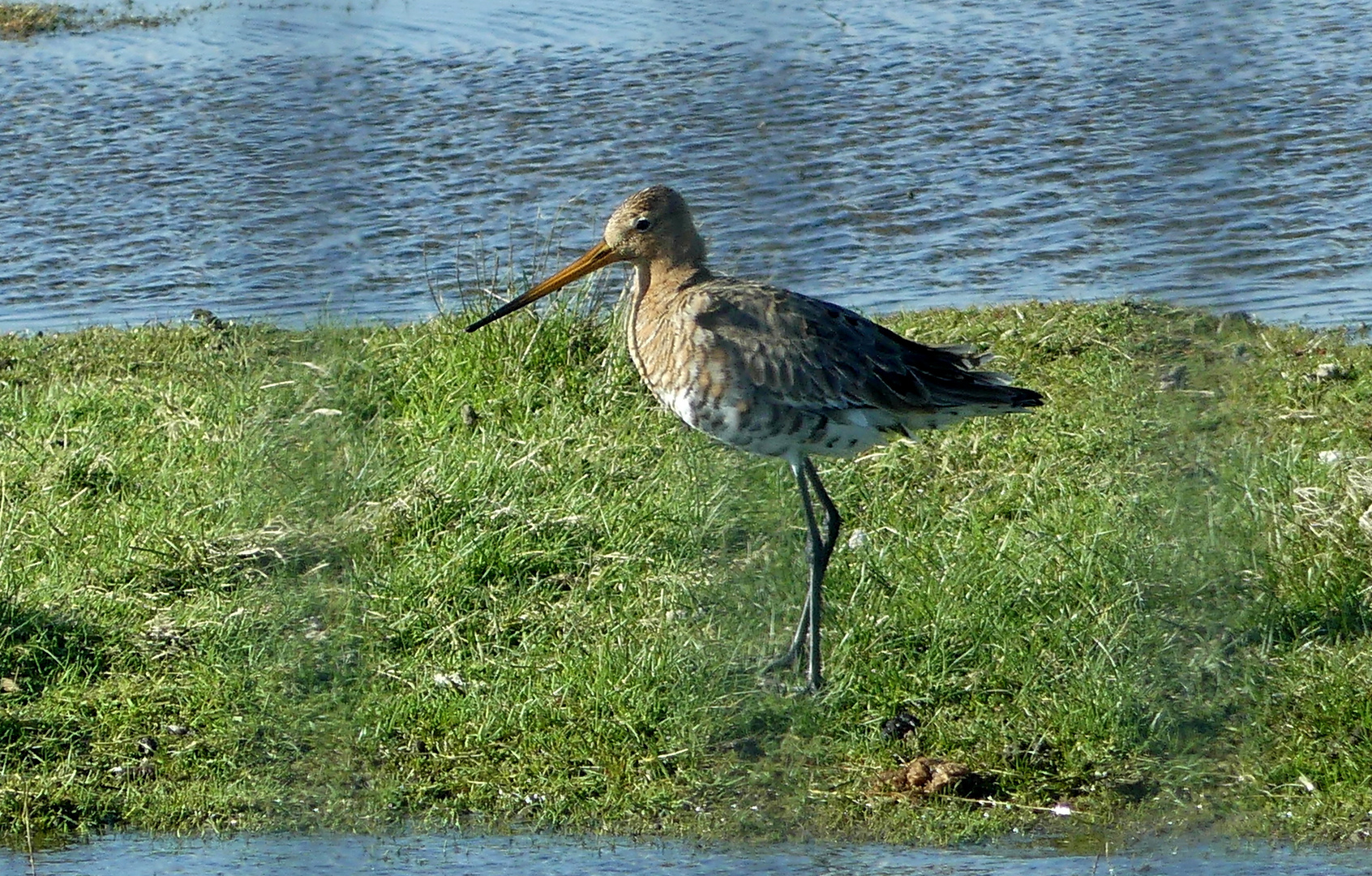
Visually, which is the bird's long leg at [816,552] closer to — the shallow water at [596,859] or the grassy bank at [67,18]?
the shallow water at [596,859]

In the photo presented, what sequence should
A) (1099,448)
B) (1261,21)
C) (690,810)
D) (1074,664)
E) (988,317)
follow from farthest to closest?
(1261,21) < (988,317) < (1099,448) < (1074,664) < (690,810)

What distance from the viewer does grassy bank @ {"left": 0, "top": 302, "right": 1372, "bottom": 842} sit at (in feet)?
14.1

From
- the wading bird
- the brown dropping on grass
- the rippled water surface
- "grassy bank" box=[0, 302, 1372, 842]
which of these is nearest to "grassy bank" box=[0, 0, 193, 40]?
the rippled water surface

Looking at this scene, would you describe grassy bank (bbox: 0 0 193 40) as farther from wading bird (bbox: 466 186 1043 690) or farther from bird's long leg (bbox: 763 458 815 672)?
bird's long leg (bbox: 763 458 815 672)

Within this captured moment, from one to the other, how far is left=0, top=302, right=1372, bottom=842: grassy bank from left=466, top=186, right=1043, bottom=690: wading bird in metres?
0.30

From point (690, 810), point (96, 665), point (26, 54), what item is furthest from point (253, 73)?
point (690, 810)

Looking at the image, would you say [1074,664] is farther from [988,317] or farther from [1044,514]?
[988,317]

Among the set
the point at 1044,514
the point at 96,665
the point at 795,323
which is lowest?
the point at 96,665

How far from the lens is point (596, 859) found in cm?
410

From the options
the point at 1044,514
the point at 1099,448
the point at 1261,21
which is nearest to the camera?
the point at 1044,514

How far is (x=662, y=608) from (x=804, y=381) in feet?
2.30

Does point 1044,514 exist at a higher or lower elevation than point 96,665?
higher

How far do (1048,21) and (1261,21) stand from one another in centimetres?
210

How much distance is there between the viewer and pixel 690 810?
4.29 meters
